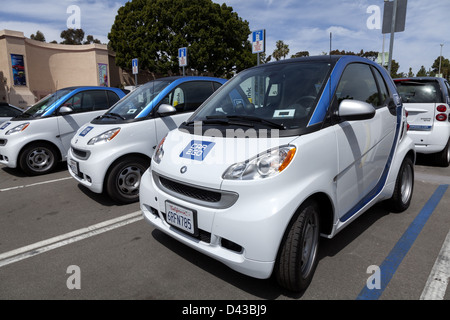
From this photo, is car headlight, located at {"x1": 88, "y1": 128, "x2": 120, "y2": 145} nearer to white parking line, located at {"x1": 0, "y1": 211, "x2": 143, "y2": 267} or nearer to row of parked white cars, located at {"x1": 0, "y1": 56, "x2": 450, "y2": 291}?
row of parked white cars, located at {"x1": 0, "y1": 56, "x2": 450, "y2": 291}

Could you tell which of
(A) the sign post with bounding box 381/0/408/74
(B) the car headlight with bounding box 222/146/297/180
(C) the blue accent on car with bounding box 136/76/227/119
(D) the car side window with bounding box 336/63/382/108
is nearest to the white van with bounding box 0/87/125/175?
(C) the blue accent on car with bounding box 136/76/227/119

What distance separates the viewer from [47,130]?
5.52 m

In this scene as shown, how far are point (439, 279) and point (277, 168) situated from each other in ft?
5.02

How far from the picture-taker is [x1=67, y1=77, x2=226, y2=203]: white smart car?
150 inches

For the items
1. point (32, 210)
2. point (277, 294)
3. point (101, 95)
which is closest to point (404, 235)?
point (277, 294)

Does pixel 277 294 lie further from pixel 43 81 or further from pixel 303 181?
pixel 43 81

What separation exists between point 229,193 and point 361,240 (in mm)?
1659

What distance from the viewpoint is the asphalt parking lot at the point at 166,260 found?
219cm

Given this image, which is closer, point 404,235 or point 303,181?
point 303,181

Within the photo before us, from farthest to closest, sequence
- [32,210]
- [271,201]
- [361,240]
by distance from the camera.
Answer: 1. [32,210]
2. [361,240]
3. [271,201]

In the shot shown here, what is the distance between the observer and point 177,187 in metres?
2.30

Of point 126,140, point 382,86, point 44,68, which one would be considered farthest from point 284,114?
point 44,68

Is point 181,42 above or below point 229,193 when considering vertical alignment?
above

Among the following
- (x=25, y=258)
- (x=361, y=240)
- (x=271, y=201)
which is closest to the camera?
(x=271, y=201)
